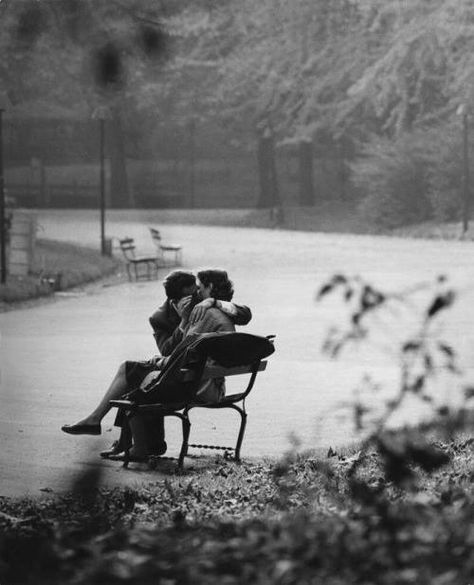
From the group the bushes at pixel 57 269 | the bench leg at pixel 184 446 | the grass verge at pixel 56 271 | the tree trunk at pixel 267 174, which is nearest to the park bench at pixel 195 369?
the bench leg at pixel 184 446

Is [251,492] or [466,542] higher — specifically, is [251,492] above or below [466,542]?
below

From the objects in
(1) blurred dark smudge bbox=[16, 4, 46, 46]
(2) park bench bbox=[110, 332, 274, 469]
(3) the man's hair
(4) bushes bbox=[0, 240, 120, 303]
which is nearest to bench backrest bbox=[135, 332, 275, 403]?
(2) park bench bbox=[110, 332, 274, 469]

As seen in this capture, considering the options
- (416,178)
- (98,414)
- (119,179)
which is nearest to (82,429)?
(98,414)

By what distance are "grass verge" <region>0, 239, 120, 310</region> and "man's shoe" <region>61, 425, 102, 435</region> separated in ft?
41.0

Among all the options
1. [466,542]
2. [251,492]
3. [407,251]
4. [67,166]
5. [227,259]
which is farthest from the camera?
[67,166]

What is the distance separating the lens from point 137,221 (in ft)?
165

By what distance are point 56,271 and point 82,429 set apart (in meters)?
17.2

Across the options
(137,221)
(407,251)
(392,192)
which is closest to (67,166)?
(137,221)

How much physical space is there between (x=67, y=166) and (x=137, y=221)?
16985 millimetres

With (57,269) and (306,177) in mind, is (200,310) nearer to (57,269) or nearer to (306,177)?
(57,269)

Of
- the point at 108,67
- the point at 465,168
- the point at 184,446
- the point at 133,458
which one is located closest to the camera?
the point at 108,67

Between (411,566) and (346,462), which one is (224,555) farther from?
(346,462)

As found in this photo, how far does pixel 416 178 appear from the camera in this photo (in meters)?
46.8

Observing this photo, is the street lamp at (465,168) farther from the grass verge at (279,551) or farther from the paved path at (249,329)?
the grass verge at (279,551)
